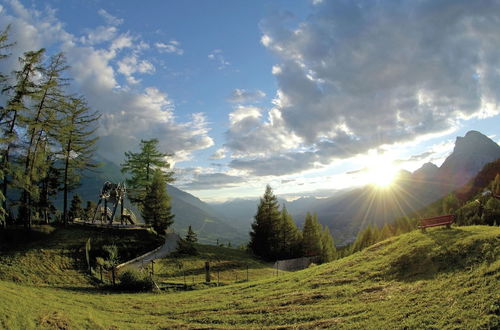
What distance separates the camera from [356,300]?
1609cm

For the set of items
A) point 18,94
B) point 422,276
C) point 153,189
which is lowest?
point 422,276

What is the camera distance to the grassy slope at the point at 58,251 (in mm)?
30281

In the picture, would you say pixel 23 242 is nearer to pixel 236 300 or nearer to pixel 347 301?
pixel 236 300

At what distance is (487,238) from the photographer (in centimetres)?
1739

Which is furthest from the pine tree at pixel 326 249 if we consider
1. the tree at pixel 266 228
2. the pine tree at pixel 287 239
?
the tree at pixel 266 228

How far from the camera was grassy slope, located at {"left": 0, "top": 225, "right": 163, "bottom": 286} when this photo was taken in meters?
30.3

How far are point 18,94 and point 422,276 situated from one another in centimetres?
4304

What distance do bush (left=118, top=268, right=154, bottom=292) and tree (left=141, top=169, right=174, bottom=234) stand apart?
80.4 ft

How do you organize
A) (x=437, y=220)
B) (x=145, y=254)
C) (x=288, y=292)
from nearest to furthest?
1. (x=288, y=292)
2. (x=437, y=220)
3. (x=145, y=254)

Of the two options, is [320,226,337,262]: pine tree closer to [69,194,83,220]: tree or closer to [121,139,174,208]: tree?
[121,139,174,208]: tree

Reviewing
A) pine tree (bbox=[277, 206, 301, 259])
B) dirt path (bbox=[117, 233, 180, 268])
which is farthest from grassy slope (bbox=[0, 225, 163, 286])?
pine tree (bbox=[277, 206, 301, 259])

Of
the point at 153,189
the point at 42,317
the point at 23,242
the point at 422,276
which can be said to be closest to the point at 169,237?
the point at 153,189

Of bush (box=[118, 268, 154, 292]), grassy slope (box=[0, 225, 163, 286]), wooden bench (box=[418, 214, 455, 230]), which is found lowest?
bush (box=[118, 268, 154, 292])

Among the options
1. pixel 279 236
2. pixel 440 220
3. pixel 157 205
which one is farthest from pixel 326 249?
pixel 440 220
